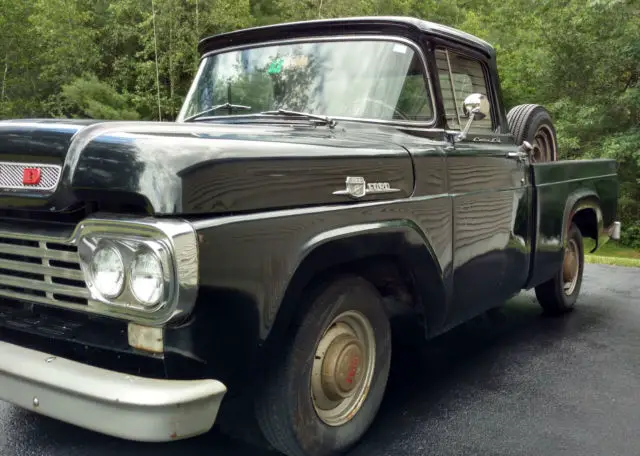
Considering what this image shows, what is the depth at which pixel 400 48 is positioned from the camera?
11.1 feet

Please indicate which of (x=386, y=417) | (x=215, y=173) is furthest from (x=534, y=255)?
(x=215, y=173)

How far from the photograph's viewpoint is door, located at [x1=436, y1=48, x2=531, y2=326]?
3.31 m

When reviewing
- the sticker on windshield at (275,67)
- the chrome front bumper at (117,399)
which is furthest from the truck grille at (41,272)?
the sticker on windshield at (275,67)

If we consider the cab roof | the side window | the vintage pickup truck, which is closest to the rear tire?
the vintage pickup truck

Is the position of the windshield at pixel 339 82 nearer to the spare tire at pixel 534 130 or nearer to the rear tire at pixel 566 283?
the spare tire at pixel 534 130

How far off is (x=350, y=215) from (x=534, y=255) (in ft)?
6.99

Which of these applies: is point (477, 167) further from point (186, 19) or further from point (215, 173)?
point (186, 19)

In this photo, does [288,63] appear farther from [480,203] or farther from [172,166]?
[172,166]

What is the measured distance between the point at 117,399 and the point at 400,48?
7.85 ft

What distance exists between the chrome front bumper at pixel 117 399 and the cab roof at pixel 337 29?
2265 mm

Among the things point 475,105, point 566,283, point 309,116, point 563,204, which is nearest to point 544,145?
point 563,204

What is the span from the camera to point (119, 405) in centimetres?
188

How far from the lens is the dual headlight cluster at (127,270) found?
1.89 metres

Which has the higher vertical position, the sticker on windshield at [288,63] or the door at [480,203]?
the sticker on windshield at [288,63]
